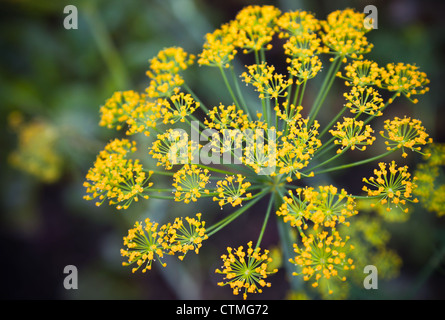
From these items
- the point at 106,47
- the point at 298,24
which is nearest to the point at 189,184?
the point at 298,24

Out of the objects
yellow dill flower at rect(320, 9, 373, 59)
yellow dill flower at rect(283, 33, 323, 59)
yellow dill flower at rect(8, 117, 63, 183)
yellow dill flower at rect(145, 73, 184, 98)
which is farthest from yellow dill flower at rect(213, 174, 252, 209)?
yellow dill flower at rect(8, 117, 63, 183)

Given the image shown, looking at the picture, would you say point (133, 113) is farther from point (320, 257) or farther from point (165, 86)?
point (320, 257)

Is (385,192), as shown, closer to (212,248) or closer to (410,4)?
(212,248)

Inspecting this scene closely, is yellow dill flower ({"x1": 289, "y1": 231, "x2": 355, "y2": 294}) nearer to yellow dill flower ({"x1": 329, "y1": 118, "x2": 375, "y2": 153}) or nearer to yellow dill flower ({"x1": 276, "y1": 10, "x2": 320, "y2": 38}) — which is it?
yellow dill flower ({"x1": 329, "y1": 118, "x2": 375, "y2": 153})

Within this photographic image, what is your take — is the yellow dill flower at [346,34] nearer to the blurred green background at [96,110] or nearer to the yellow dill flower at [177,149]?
the yellow dill flower at [177,149]

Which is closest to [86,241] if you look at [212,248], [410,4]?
[212,248]

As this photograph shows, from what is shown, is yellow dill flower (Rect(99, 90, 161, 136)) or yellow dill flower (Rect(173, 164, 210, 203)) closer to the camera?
yellow dill flower (Rect(173, 164, 210, 203))
